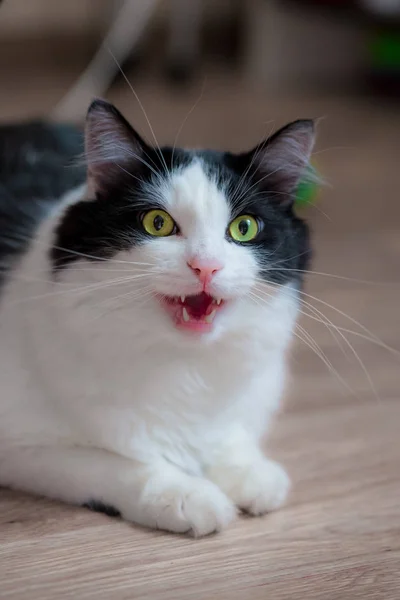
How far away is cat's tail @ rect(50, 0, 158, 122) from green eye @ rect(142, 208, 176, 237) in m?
2.04

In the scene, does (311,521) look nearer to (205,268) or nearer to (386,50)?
(205,268)

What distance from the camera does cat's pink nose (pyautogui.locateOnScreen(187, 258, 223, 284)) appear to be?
1.09m

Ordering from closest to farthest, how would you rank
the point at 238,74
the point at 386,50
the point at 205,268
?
the point at 205,268 < the point at 386,50 < the point at 238,74

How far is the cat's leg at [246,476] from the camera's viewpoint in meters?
1.31

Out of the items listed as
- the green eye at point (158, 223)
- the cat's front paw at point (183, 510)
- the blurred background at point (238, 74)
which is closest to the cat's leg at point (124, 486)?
the cat's front paw at point (183, 510)

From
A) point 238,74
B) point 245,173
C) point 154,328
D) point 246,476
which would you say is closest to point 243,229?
point 245,173

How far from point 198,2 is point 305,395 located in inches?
118

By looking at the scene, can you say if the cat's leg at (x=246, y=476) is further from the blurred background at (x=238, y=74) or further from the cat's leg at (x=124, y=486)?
the blurred background at (x=238, y=74)

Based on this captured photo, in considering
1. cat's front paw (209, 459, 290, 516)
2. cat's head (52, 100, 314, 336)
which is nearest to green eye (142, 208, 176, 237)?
cat's head (52, 100, 314, 336)

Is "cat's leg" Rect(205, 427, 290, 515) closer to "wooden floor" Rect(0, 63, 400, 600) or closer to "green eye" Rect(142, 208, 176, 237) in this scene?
"wooden floor" Rect(0, 63, 400, 600)

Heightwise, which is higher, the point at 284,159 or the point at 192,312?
the point at 284,159

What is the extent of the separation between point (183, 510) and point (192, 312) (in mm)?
296

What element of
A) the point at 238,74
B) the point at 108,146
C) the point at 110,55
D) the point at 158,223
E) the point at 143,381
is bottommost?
the point at 143,381

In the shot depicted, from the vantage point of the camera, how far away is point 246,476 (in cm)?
132
